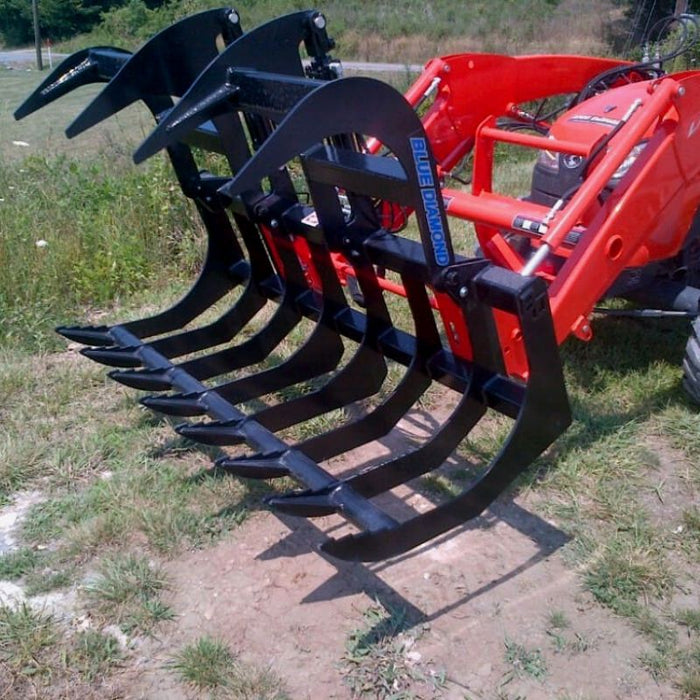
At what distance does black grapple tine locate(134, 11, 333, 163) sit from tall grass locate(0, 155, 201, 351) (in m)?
2.63

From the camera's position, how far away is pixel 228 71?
2.95 metres

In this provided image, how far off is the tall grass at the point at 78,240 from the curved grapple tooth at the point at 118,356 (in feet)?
4.66

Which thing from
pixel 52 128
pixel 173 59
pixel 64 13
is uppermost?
pixel 173 59

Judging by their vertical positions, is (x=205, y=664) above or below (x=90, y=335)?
below

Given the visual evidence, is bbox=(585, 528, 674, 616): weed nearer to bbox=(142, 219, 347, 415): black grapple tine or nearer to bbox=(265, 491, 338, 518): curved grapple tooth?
bbox=(265, 491, 338, 518): curved grapple tooth

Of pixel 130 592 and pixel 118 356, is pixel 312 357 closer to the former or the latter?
pixel 118 356

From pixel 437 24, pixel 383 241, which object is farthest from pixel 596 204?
pixel 437 24

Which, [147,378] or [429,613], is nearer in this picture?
[429,613]

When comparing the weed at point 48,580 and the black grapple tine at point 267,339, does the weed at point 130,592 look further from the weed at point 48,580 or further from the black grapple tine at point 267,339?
the black grapple tine at point 267,339

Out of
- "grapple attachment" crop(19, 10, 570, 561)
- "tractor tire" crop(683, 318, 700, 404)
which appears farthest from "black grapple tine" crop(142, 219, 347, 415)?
"tractor tire" crop(683, 318, 700, 404)

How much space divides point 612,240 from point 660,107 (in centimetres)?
52

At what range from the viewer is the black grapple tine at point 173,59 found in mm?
3395

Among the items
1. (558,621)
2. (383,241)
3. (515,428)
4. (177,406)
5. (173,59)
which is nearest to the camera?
(515,428)

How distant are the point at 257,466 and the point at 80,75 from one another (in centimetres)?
Result: 193
